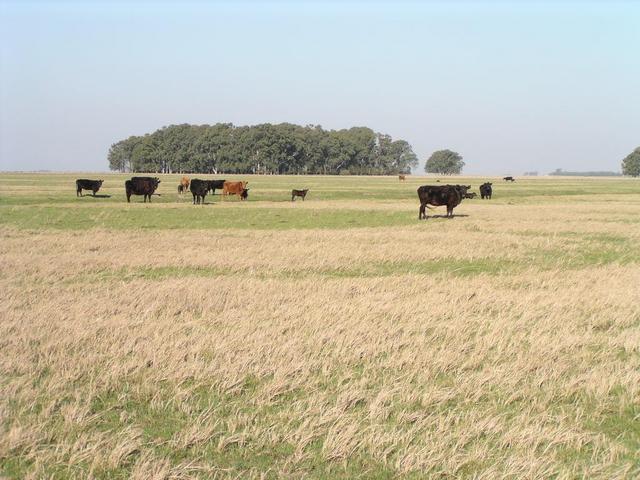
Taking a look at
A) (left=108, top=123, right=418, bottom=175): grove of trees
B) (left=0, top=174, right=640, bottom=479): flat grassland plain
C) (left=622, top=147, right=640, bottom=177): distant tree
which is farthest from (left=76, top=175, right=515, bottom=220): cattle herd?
(left=622, top=147, right=640, bottom=177): distant tree

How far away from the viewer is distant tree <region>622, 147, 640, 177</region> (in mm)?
175750

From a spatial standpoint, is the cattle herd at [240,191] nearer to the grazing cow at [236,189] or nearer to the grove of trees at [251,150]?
the grazing cow at [236,189]

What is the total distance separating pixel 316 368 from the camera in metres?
6.31

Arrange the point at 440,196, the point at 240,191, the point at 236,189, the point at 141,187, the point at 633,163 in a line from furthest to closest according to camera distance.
→ the point at 633,163 < the point at 236,189 < the point at 240,191 < the point at 141,187 < the point at 440,196

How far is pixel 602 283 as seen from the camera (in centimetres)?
1158

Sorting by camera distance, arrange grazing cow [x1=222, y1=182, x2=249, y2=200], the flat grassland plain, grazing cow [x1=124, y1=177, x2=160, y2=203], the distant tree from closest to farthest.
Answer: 1. the flat grassland plain
2. grazing cow [x1=124, y1=177, x2=160, y2=203]
3. grazing cow [x1=222, y1=182, x2=249, y2=200]
4. the distant tree

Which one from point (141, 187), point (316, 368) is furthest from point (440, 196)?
point (316, 368)

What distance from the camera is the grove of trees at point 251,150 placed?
13800 cm

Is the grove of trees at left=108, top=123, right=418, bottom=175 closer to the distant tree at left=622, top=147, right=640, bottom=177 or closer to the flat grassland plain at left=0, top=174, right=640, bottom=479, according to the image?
the distant tree at left=622, top=147, right=640, bottom=177

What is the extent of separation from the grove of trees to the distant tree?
79.9 m

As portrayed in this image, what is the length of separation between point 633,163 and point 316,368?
650 feet

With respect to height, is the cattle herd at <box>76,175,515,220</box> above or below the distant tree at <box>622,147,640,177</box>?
below

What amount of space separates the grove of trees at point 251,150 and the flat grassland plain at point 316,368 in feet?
411

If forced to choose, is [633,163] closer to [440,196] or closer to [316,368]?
[440,196]
